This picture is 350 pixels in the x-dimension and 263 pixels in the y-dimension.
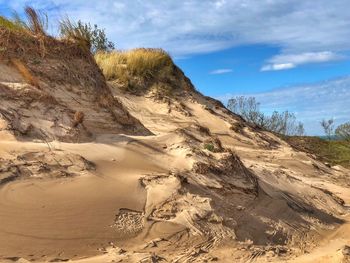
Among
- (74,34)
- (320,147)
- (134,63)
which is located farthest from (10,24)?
(320,147)

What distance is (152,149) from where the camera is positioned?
26.6 ft

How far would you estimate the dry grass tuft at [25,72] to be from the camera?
827 cm

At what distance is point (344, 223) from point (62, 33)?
6049 millimetres

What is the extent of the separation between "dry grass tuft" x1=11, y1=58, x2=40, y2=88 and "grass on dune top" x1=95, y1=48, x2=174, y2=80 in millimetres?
8206

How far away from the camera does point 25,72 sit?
8.38 metres

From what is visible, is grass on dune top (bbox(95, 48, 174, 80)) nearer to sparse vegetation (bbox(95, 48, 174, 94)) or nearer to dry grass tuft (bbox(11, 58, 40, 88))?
sparse vegetation (bbox(95, 48, 174, 94))

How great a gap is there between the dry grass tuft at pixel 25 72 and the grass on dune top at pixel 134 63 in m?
8.21

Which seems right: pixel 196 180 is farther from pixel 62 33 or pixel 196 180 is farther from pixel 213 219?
pixel 62 33

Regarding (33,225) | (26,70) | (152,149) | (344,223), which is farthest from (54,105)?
(344,223)

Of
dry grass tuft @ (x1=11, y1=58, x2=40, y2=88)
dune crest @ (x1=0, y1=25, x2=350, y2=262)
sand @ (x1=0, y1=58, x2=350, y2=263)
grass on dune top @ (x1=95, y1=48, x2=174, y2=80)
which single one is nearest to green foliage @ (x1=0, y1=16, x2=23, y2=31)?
dune crest @ (x1=0, y1=25, x2=350, y2=262)

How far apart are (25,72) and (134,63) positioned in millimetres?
9150

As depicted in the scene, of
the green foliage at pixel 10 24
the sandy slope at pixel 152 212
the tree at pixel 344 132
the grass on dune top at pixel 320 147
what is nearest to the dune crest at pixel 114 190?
the sandy slope at pixel 152 212

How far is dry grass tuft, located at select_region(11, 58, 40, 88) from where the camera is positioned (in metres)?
8.27

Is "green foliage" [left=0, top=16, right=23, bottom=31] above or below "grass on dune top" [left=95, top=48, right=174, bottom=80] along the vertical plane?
below
